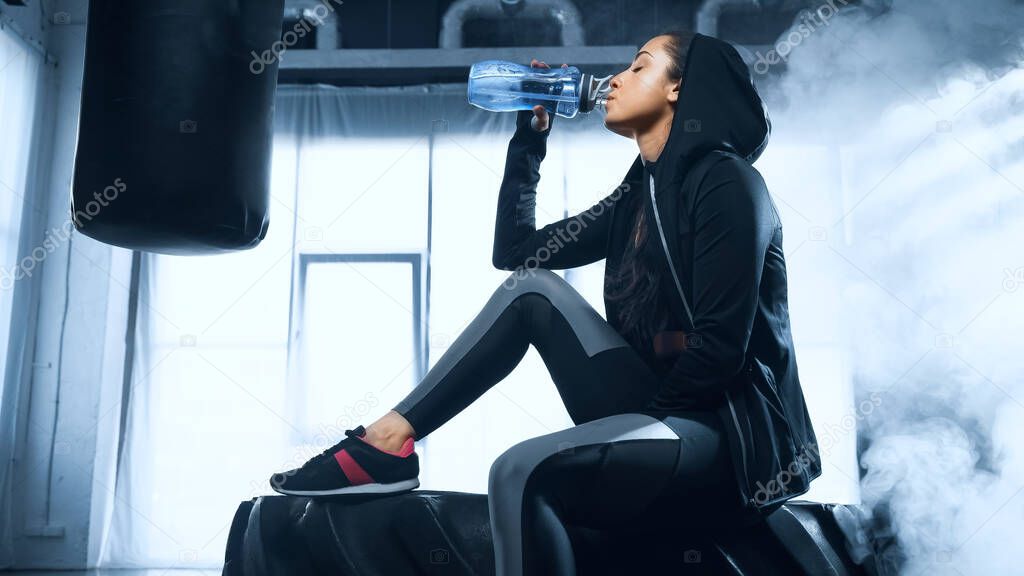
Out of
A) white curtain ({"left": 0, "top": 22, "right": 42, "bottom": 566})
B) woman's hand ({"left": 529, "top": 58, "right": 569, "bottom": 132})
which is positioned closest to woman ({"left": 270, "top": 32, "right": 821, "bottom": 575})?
woman's hand ({"left": 529, "top": 58, "right": 569, "bottom": 132})

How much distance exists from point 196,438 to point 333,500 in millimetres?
2235

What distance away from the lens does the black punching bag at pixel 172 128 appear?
1.26 meters

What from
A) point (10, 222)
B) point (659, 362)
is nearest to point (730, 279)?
point (659, 362)

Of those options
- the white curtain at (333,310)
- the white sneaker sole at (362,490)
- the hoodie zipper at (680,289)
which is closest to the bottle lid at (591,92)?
the hoodie zipper at (680,289)

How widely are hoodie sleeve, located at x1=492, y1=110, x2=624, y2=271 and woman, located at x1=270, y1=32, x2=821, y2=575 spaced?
0.15 feet

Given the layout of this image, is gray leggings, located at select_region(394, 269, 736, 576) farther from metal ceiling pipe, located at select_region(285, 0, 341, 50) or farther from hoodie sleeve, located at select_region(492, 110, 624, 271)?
metal ceiling pipe, located at select_region(285, 0, 341, 50)

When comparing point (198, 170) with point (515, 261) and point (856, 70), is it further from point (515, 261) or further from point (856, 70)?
point (856, 70)

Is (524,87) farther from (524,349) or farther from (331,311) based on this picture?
(331,311)

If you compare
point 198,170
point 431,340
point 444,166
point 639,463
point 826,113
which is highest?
point 826,113

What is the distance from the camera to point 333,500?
999mm

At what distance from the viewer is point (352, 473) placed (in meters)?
1.00

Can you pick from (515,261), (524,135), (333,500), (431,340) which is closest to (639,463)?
(333,500)

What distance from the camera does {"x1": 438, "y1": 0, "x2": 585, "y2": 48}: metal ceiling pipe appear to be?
10.2 feet

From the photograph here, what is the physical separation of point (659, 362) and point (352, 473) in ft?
1.35
